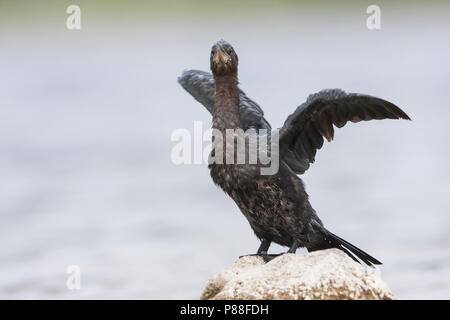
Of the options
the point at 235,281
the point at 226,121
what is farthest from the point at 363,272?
the point at 226,121

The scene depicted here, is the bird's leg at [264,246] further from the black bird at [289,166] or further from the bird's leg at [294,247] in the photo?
the bird's leg at [294,247]

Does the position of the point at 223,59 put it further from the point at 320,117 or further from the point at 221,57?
the point at 320,117

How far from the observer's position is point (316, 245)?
10961 mm

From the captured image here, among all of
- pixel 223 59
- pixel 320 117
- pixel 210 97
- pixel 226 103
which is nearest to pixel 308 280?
pixel 320 117

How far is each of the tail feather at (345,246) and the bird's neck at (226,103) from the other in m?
1.64

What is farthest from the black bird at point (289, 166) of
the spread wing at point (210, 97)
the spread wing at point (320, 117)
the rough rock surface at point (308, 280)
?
the rough rock surface at point (308, 280)

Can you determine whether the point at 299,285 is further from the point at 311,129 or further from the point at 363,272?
the point at 311,129

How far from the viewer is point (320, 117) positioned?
10.8 m

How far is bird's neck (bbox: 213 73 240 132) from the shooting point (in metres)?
10.9

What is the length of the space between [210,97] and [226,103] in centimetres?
199

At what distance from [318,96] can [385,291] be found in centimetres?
255

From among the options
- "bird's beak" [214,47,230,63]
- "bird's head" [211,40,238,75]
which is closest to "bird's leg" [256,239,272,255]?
"bird's head" [211,40,238,75]

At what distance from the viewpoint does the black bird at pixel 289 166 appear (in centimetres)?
1050
